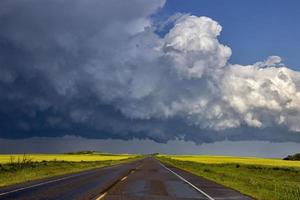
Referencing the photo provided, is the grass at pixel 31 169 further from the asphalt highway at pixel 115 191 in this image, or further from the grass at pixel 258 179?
the grass at pixel 258 179

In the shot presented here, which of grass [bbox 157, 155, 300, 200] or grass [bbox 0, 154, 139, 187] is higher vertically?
grass [bbox 0, 154, 139, 187]

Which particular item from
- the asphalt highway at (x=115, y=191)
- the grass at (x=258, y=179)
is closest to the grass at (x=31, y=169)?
the asphalt highway at (x=115, y=191)

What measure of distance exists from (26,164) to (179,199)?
1383 inches

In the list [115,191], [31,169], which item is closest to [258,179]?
[31,169]

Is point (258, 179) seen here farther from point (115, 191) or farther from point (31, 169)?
point (115, 191)

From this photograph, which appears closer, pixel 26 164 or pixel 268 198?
pixel 268 198

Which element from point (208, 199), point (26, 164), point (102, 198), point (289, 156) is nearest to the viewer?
point (102, 198)

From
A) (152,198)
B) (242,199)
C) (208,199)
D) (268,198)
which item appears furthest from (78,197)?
(268,198)

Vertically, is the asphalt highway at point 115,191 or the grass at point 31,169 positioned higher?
the grass at point 31,169

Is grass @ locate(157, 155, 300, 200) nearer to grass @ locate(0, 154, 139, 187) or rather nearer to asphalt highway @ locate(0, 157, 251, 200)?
asphalt highway @ locate(0, 157, 251, 200)

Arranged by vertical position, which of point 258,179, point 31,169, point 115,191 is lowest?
point 258,179

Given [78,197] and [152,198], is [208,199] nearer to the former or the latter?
[152,198]

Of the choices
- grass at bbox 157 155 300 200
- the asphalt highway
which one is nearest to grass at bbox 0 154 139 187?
the asphalt highway

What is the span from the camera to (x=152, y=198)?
17.7 metres
